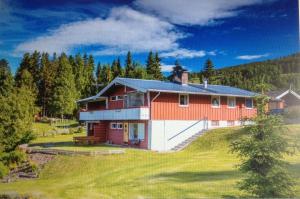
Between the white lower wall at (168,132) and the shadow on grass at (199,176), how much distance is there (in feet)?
20.3

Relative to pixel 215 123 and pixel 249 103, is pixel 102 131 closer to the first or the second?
pixel 215 123

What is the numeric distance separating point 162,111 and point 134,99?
5.58 ft

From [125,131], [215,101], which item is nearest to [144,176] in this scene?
[125,131]

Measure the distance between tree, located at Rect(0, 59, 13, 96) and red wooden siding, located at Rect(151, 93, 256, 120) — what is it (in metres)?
7.59

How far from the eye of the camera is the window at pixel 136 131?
1691cm

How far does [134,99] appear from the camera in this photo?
1777cm

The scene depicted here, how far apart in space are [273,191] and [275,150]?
0.68m

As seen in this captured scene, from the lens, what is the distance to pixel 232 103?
1942 centimetres

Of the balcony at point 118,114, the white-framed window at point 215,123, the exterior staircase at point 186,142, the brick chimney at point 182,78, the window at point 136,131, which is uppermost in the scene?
the brick chimney at point 182,78

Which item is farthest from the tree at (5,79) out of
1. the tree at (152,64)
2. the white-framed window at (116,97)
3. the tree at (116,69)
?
the white-framed window at (116,97)

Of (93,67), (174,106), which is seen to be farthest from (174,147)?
(93,67)

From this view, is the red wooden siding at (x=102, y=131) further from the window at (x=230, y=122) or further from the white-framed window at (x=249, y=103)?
the white-framed window at (x=249, y=103)

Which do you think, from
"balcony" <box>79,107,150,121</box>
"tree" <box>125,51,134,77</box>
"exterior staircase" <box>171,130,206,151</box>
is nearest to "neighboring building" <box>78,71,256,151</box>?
"balcony" <box>79,107,150,121</box>

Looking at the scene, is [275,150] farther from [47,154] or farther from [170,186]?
[47,154]
